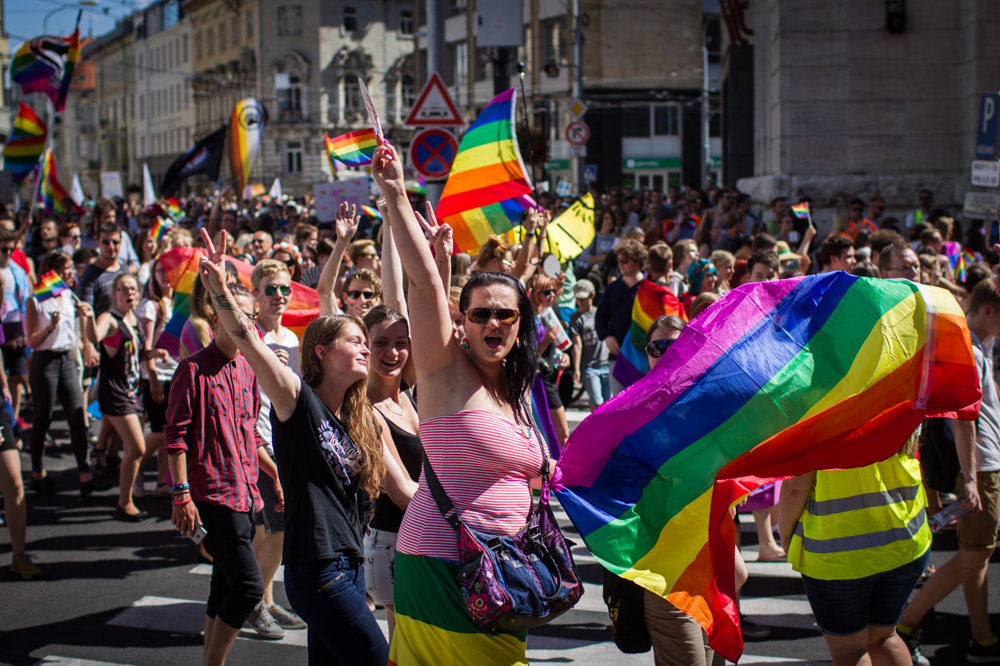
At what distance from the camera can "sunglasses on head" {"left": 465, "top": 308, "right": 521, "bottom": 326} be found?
3.54 meters

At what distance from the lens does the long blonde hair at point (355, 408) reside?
4105mm

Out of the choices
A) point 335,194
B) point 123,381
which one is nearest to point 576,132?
point 335,194

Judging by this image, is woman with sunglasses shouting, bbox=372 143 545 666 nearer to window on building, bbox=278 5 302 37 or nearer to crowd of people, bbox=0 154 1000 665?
crowd of people, bbox=0 154 1000 665

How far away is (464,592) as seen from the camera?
10.7 ft

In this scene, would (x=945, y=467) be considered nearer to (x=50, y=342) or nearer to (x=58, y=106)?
(x=50, y=342)

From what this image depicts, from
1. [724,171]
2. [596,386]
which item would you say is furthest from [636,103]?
[596,386]

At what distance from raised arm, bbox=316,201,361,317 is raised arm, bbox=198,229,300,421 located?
1392mm

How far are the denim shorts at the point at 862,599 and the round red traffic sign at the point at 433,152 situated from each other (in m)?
7.64

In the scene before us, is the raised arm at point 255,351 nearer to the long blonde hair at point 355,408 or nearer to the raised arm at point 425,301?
the long blonde hair at point 355,408

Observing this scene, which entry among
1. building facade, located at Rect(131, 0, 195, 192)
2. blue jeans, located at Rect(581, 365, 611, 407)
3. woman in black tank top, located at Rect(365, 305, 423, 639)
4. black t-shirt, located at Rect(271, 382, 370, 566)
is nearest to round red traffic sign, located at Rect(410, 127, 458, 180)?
blue jeans, located at Rect(581, 365, 611, 407)

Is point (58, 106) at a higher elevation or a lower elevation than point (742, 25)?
lower

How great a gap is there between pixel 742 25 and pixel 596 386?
15285 mm

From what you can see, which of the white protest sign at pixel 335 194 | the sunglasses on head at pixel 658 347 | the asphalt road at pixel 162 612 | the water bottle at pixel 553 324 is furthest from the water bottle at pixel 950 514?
the white protest sign at pixel 335 194

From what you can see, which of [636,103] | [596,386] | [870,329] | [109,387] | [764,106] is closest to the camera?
[870,329]
